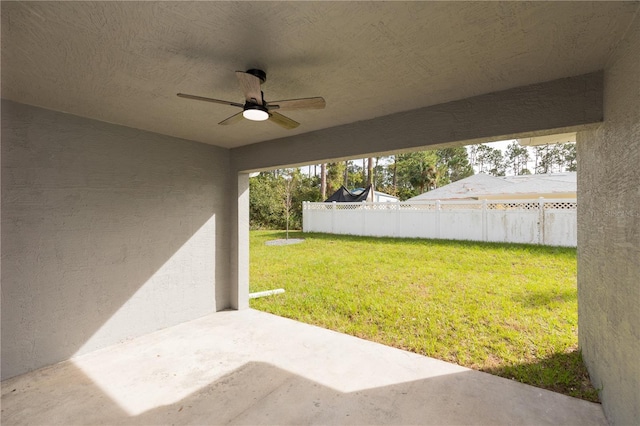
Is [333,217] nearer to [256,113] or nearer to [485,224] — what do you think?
[485,224]

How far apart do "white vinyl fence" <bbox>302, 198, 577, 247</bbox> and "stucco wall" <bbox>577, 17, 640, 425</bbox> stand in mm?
6387

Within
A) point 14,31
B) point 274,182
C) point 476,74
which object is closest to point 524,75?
point 476,74

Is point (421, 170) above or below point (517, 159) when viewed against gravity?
below

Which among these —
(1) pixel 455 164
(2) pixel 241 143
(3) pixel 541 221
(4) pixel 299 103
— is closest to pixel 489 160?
(1) pixel 455 164

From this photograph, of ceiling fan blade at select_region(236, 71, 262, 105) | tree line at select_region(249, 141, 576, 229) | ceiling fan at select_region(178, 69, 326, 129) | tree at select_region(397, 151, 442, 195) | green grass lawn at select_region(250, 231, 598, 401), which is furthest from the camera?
tree at select_region(397, 151, 442, 195)

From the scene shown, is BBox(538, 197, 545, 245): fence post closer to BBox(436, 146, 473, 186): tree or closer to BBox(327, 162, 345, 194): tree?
BBox(327, 162, 345, 194): tree

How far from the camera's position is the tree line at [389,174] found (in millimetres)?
14797

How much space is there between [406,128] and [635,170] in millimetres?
1595

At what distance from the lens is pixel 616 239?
1.74 m

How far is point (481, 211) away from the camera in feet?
27.9

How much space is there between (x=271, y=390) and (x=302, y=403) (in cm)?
31

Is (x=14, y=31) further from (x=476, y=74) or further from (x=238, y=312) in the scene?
(x=238, y=312)

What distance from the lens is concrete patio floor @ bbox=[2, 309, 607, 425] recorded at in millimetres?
2064

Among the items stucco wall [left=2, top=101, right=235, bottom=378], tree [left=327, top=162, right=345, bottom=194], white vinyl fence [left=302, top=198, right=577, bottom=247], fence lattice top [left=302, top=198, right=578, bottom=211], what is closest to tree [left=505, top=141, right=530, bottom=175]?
tree [left=327, top=162, right=345, bottom=194]
